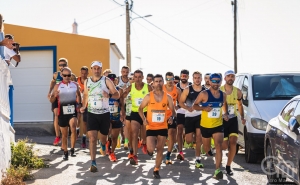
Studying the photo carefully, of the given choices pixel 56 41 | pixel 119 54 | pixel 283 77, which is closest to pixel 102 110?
pixel 283 77

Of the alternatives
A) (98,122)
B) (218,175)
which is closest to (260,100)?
(218,175)

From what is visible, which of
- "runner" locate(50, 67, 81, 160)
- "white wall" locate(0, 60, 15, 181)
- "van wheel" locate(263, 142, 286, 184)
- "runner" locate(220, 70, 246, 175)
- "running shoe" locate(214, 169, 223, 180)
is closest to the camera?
"white wall" locate(0, 60, 15, 181)

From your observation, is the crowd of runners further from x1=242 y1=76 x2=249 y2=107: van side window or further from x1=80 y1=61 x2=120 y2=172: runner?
x1=242 y1=76 x2=249 y2=107: van side window

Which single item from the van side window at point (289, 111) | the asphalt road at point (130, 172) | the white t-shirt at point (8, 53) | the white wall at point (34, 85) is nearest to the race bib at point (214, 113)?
the asphalt road at point (130, 172)

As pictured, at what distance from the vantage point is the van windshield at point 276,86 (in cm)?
1270

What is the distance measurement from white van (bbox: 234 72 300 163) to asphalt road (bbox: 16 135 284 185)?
18.3 inches

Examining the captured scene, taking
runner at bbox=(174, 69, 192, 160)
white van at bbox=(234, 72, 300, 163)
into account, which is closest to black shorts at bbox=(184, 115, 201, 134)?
runner at bbox=(174, 69, 192, 160)

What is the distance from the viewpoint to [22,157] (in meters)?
11.0

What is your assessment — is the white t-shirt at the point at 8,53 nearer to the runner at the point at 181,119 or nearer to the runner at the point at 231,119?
the runner at the point at 231,119

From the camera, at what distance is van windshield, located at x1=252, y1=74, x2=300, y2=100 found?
12703mm

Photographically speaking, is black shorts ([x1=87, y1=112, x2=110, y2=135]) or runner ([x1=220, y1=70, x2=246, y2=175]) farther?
black shorts ([x1=87, y1=112, x2=110, y2=135])

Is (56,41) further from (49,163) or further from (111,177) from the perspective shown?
(111,177)

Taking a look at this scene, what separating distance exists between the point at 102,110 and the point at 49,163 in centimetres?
172

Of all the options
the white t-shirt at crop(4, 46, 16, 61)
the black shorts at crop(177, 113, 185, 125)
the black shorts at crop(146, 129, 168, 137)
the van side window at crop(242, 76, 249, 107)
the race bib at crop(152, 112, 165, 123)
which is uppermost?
the white t-shirt at crop(4, 46, 16, 61)
